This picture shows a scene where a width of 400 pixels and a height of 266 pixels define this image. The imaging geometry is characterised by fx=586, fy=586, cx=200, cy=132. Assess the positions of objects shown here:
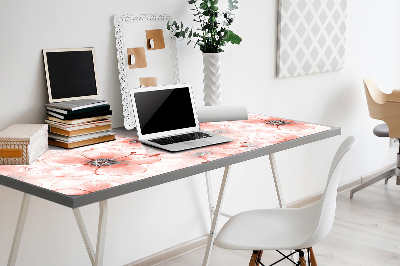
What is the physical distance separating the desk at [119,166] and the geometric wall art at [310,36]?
3.41ft

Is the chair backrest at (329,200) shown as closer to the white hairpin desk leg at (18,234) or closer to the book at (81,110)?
the book at (81,110)

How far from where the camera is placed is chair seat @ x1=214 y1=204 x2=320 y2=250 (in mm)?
1980

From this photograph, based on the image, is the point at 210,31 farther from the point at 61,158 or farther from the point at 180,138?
the point at 61,158

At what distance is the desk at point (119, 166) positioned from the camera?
172 centimetres

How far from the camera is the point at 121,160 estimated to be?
2043mm

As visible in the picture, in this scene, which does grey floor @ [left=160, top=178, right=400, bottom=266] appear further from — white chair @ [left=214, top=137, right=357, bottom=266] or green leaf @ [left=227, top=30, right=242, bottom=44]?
green leaf @ [left=227, top=30, right=242, bottom=44]

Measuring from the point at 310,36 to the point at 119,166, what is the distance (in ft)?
6.76

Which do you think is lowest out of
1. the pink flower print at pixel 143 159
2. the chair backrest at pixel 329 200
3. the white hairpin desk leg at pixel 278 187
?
the white hairpin desk leg at pixel 278 187

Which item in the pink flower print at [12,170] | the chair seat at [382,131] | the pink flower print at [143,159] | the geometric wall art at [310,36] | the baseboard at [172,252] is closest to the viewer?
the pink flower print at [12,170]

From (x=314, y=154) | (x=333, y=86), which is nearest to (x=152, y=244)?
(x=314, y=154)

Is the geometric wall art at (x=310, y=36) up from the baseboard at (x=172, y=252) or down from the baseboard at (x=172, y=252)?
up

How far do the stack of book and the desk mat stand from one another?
0.12 ft

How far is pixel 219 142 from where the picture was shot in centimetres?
225

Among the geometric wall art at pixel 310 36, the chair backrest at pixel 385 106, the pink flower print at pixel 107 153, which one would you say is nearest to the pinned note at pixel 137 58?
the pink flower print at pixel 107 153
